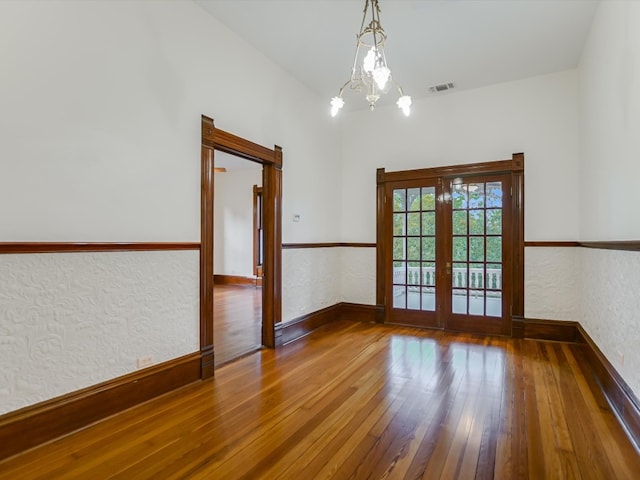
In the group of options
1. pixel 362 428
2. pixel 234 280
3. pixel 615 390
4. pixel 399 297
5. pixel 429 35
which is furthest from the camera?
pixel 234 280

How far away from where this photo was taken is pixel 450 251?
501cm

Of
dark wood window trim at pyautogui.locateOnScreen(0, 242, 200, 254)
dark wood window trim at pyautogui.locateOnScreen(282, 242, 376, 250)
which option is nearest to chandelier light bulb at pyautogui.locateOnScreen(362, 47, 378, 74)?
dark wood window trim at pyautogui.locateOnScreen(0, 242, 200, 254)

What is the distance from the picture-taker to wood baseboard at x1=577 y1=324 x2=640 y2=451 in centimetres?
226

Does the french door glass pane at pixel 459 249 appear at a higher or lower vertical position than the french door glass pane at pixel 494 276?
higher

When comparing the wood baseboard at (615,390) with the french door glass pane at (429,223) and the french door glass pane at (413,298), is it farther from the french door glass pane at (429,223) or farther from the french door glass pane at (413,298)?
the french door glass pane at (429,223)

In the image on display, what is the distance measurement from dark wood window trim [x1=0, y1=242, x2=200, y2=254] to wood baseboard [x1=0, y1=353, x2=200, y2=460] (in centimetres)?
94

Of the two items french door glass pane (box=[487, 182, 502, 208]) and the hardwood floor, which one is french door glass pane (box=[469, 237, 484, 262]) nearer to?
french door glass pane (box=[487, 182, 502, 208])

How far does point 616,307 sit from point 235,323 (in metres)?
4.42

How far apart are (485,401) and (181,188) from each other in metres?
3.04

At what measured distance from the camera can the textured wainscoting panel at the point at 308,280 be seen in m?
4.48

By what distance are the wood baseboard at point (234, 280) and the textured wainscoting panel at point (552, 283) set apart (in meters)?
6.08

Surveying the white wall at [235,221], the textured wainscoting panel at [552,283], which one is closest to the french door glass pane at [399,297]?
the textured wainscoting panel at [552,283]

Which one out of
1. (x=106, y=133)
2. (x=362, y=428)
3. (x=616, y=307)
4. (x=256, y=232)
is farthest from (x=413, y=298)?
(x=256, y=232)

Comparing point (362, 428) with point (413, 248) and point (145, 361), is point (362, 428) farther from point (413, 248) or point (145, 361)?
point (413, 248)
